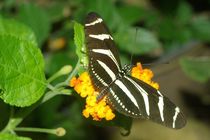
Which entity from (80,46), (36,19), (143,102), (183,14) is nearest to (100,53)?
(80,46)

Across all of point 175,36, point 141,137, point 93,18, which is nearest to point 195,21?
point 175,36

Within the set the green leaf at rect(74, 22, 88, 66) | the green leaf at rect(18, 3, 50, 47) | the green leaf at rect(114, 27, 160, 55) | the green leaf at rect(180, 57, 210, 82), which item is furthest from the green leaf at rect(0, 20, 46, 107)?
the green leaf at rect(180, 57, 210, 82)

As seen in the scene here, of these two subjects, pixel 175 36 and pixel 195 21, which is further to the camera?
pixel 195 21

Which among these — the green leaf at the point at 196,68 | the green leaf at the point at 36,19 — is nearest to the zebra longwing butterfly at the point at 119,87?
the green leaf at the point at 36,19

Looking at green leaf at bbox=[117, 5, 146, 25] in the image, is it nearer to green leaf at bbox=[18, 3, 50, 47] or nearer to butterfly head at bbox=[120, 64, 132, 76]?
green leaf at bbox=[18, 3, 50, 47]

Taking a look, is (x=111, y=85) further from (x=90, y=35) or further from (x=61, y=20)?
(x=61, y=20)

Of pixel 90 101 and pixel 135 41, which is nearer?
pixel 90 101

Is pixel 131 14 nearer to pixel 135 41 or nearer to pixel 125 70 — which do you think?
pixel 135 41
